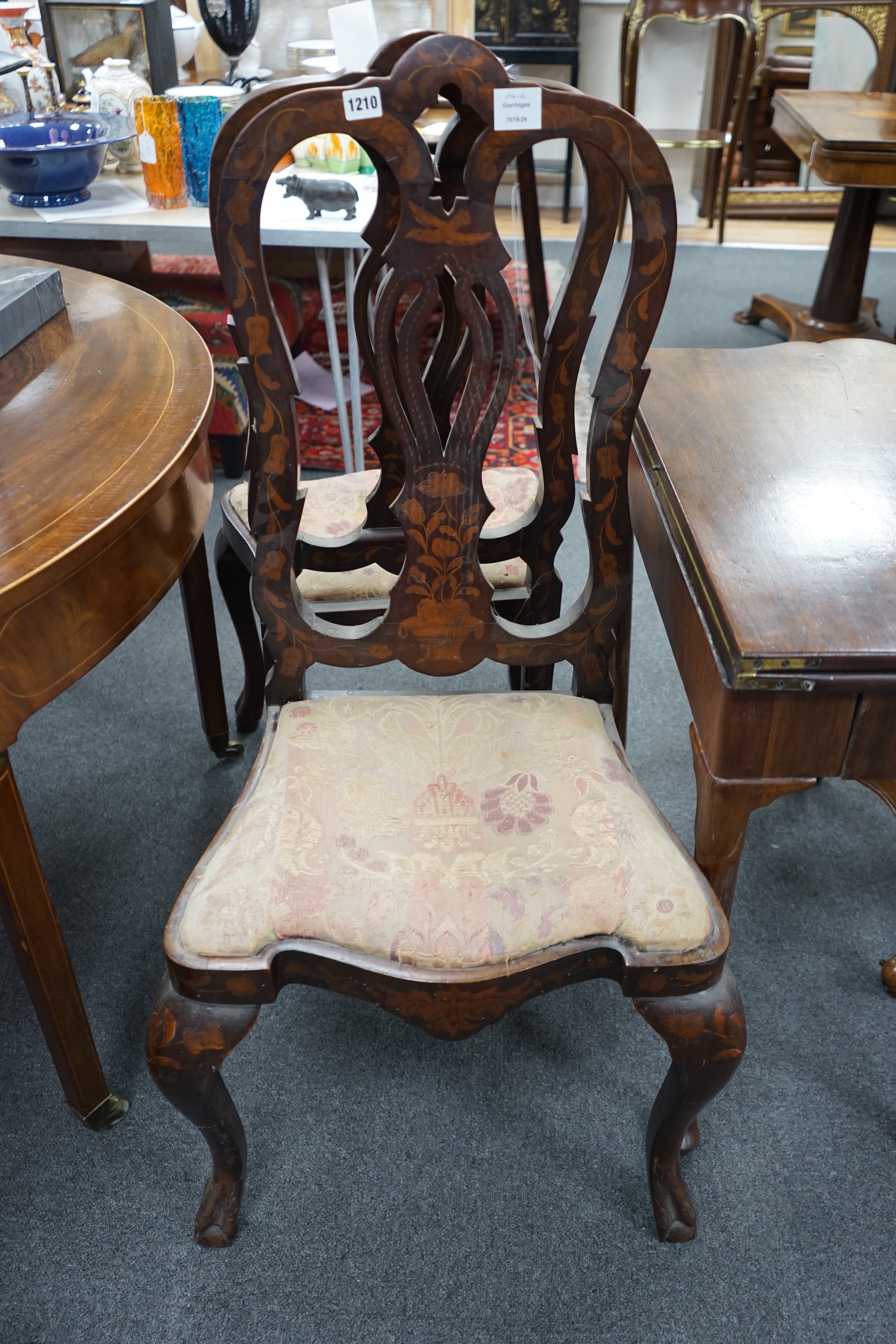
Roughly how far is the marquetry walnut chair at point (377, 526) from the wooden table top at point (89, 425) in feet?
0.44

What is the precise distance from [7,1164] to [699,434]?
123cm

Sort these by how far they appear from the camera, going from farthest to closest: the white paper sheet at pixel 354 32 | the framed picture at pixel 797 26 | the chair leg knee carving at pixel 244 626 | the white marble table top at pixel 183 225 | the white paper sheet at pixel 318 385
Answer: the framed picture at pixel 797 26 → the white paper sheet at pixel 318 385 → the white paper sheet at pixel 354 32 → the white marble table top at pixel 183 225 → the chair leg knee carving at pixel 244 626

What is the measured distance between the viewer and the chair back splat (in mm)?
872

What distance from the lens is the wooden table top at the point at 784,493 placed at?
34.9 inches

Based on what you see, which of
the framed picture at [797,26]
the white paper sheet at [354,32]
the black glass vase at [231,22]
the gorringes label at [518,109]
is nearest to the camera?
the gorringes label at [518,109]

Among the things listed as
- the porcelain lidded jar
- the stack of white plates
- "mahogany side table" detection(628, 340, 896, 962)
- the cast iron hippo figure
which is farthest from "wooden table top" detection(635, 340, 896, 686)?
the stack of white plates

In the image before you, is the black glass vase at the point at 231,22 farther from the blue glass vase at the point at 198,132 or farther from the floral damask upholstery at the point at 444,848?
the floral damask upholstery at the point at 444,848

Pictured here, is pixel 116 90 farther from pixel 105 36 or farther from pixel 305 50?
pixel 305 50

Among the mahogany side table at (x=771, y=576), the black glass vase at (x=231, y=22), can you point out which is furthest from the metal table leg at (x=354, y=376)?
the mahogany side table at (x=771, y=576)

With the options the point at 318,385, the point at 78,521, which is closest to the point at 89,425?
the point at 78,521

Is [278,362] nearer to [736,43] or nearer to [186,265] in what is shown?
[186,265]

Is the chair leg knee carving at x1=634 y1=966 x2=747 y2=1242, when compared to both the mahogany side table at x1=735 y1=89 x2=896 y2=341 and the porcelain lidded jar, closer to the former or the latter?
the porcelain lidded jar

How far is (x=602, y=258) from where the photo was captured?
97cm

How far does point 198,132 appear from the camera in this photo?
2.22 meters
